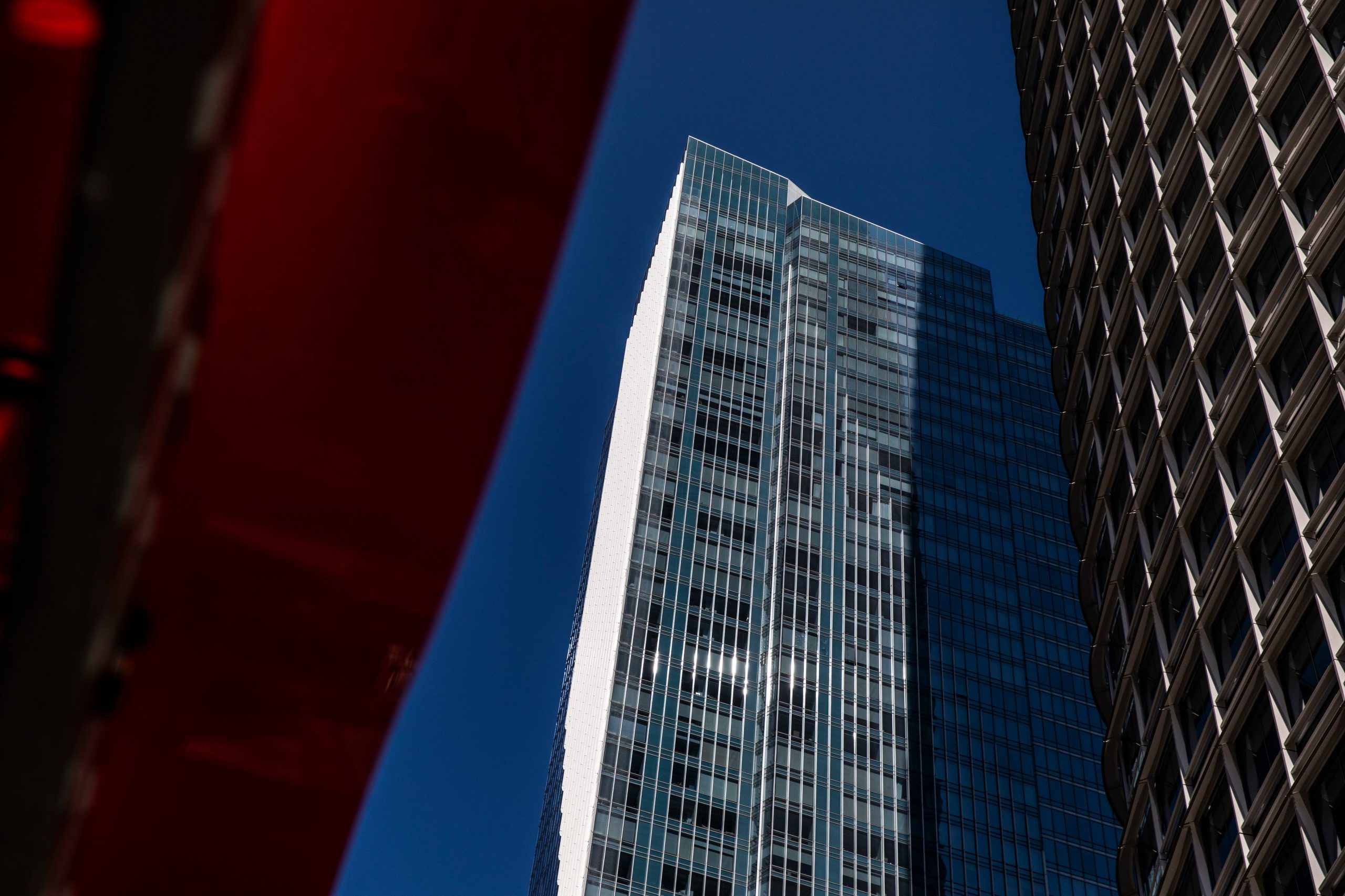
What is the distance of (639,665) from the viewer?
274ft

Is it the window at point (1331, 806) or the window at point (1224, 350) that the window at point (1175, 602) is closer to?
the window at point (1224, 350)

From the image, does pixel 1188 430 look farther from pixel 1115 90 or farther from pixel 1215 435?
pixel 1115 90

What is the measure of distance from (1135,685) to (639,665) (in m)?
53.2

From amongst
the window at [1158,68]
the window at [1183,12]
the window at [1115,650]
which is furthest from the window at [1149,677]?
the window at [1183,12]

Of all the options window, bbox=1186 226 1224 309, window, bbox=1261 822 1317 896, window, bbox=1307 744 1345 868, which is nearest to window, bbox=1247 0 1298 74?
window, bbox=1186 226 1224 309

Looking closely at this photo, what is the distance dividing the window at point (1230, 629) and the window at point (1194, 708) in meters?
0.75

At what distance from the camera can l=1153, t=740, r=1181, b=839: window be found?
97.3ft

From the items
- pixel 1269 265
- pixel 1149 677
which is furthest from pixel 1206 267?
pixel 1149 677

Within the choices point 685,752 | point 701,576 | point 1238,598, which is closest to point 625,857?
point 685,752

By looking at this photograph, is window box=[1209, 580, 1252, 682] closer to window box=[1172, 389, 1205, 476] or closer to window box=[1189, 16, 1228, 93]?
window box=[1172, 389, 1205, 476]

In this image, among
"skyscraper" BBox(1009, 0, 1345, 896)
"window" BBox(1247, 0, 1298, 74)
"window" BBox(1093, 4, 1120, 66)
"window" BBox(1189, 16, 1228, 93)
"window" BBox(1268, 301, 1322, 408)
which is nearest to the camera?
"skyscraper" BBox(1009, 0, 1345, 896)

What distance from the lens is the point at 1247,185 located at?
1145 inches

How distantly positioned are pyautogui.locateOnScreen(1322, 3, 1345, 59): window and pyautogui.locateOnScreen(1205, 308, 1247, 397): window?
6052 mm

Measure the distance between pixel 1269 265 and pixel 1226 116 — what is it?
5.41m
